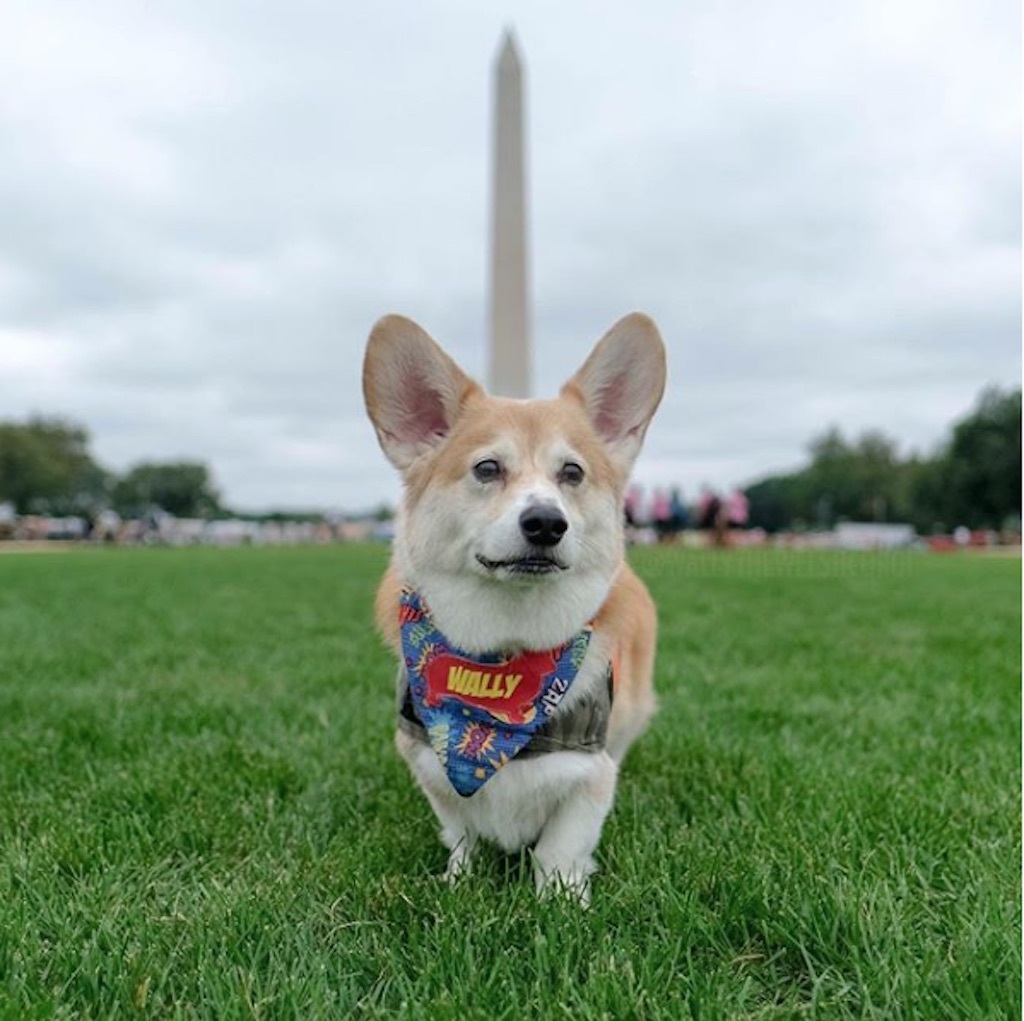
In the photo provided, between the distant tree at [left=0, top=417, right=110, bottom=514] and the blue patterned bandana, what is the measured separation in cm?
6668

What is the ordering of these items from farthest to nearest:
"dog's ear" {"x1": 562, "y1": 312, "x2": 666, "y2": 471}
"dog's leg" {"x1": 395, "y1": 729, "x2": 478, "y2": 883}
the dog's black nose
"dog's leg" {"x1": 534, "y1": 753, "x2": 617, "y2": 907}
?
"dog's ear" {"x1": 562, "y1": 312, "x2": 666, "y2": 471}
"dog's leg" {"x1": 395, "y1": 729, "x2": 478, "y2": 883}
"dog's leg" {"x1": 534, "y1": 753, "x2": 617, "y2": 907}
the dog's black nose

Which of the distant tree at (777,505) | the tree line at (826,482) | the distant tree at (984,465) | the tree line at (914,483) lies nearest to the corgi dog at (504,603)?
the tree line at (914,483)

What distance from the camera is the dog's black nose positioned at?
2.14 m

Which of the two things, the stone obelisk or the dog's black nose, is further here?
the stone obelisk

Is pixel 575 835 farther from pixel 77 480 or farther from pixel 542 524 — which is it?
pixel 77 480

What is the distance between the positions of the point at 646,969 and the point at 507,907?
401 mm

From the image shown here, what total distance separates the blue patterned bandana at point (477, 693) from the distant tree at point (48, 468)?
219ft

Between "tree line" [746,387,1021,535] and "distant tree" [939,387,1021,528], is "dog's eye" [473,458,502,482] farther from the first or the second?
"distant tree" [939,387,1021,528]

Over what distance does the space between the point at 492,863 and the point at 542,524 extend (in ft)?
3.38

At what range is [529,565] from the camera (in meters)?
2.21

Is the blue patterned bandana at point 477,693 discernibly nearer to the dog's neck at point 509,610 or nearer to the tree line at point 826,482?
the dog's neck at point 509,610

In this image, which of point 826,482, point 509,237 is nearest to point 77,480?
point 509,237

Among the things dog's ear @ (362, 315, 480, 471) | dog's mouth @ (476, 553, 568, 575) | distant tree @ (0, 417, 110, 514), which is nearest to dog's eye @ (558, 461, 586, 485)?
dog's mouth @ (476, 553, 568, 575)

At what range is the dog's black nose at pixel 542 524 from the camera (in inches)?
84.2
